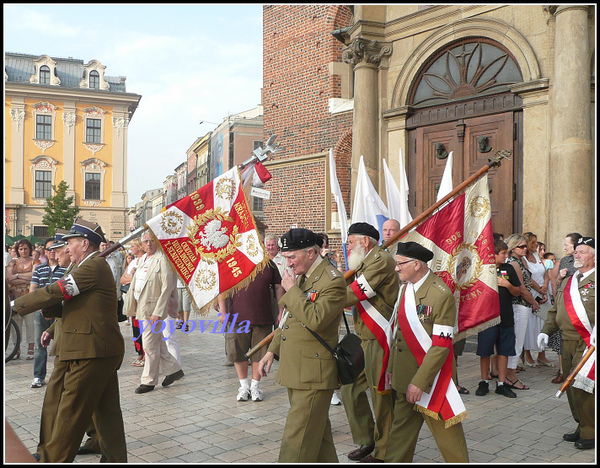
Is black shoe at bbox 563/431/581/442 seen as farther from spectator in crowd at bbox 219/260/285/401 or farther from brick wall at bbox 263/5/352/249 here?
brick wall at bbox 263/5/352/249

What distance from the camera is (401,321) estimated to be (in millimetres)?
4484

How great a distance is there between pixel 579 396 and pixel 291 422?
2927mm

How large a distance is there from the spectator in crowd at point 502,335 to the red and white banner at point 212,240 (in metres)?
3.19

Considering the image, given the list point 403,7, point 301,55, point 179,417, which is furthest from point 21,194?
point 179,417

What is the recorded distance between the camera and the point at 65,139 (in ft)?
170

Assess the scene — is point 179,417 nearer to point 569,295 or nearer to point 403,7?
point 569,295

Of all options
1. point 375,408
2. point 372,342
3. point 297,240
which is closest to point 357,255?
point 372,342

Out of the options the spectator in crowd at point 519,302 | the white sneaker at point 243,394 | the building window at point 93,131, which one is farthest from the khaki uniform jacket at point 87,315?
the building window at point 93,131

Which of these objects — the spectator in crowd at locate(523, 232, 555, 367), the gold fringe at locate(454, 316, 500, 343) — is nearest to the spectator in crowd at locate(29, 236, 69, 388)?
the gold fringe at locate(454, 316, 500, 343)

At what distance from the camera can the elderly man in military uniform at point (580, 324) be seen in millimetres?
5289

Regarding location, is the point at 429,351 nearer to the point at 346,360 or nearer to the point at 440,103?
the point at 346,360

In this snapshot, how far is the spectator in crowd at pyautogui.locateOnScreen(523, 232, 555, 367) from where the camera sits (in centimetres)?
890

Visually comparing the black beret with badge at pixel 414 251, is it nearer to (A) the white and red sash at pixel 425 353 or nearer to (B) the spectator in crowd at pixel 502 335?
(A) the white and red sash at pixel 425 353

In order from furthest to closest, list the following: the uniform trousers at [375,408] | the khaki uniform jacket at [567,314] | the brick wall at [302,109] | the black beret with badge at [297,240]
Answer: the brick wall at [302,109] → the khaki uniform jacket at [567,314] → the uniform trousers at [375,408] → the black beret with badge at [297,240]
